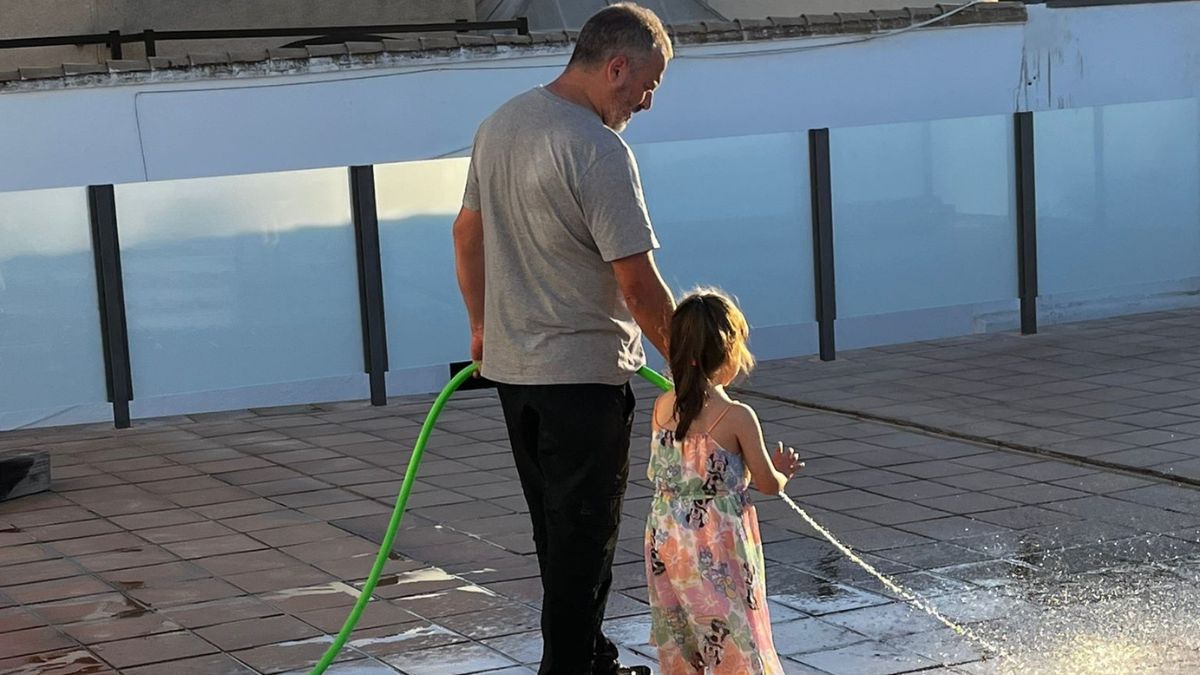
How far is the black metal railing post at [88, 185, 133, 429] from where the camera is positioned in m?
9.84

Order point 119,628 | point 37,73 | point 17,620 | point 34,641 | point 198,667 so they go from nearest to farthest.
→ point 198,667 → point 34,641 → point 119,628 → point 17,620 → point 37,73

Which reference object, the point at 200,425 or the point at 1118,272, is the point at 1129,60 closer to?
the point at 1118,272

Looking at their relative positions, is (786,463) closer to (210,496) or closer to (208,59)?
(210,496)

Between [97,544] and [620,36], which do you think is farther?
[97,544]

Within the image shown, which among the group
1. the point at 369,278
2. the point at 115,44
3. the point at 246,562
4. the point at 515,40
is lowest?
the point at 246,562

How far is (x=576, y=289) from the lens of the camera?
168 inches

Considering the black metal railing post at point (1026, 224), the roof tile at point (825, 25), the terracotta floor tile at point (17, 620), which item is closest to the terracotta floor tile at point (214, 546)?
the terracotta floor tile at point (17, 620)

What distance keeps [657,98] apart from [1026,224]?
8.73ft

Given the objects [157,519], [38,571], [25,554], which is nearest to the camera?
[38,571]

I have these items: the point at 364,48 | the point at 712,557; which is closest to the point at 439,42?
the point at 364,48

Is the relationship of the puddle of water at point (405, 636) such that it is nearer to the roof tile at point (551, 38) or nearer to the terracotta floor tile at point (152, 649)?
the terracotta floor tile at point (152, 649)

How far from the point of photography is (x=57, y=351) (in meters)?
9.82

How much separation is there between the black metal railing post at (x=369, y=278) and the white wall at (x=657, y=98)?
4.05 feet

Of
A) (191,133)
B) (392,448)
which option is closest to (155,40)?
(191,133)
